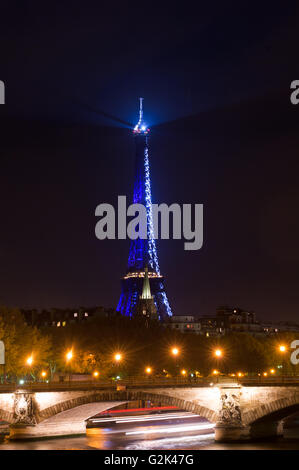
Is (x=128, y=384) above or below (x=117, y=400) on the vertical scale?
above

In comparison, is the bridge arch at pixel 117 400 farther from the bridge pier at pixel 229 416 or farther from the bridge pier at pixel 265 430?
the bridge pier at pixel 265 430

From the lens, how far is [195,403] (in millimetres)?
69750

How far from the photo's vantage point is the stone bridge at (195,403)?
66.1 metres

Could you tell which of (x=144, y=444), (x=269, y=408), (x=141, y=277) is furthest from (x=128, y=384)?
(x=141, y=277)

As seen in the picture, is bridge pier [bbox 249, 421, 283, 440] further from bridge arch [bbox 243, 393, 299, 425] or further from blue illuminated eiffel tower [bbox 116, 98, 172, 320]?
blue illuminated eiffel tower [bbox 116, 98, 172, 320]

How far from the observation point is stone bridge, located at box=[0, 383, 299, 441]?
66062 mm

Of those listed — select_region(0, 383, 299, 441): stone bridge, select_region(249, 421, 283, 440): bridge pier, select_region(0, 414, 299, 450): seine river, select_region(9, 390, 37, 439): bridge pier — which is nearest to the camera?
select_region(0, 414, 299, 450): seine river

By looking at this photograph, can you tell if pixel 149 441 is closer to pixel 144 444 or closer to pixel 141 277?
pixel 144 444

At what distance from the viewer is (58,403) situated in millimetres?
66438

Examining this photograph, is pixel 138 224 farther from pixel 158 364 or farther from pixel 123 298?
pixel 158 364

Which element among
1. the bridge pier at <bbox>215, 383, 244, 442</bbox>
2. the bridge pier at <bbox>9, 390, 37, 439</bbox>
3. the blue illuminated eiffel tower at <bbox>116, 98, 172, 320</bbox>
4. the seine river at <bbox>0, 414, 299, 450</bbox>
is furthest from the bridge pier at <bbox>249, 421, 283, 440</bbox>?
the blue illuminated eiffel tower at <bbox>116, 98, 172, 320</bbox>
